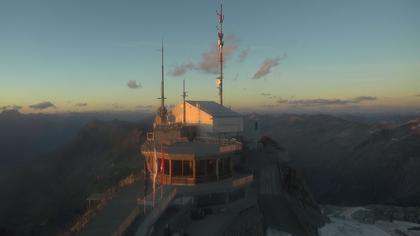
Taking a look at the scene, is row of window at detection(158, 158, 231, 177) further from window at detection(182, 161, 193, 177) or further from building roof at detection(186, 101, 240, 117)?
building roof at detection(186, 101, 240, 117)

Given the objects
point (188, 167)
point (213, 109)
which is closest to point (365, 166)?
point (213, 109)

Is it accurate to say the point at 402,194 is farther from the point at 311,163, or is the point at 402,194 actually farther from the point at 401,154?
the point at 311,163

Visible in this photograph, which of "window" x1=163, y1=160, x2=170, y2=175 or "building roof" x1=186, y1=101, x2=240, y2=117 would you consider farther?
"building roof" x1=186, y1=101, x2=240, y2=117

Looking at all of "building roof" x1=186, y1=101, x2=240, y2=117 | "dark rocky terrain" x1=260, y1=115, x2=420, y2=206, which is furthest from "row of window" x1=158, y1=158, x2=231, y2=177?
"dark rocky terrain" x1=260, y1=115, x2=420, y2=206

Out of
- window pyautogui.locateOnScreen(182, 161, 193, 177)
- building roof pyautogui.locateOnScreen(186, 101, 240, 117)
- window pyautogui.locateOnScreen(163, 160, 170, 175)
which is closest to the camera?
window pyautogui.locateOnScreen(182, 161, 193, 177)

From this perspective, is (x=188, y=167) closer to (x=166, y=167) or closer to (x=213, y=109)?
(x=166, y=167)

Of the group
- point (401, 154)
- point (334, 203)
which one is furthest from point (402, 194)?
point (401, 154)
